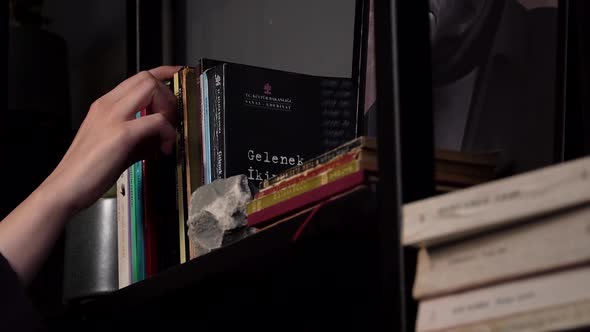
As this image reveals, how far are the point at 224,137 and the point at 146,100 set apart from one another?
0.14m

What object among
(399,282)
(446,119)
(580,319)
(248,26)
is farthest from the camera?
(248,26)

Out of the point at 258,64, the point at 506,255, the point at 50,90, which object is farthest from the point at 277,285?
the point at 50,90

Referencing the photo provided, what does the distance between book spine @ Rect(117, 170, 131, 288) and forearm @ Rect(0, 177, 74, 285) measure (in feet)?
0.34

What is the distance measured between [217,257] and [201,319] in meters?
0.33

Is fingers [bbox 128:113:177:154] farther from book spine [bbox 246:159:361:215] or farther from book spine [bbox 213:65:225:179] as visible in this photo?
book spine [bbox 246:159:361:215]

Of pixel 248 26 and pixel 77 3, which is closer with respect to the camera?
pixel 248 26

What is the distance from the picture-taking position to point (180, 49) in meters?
1.87

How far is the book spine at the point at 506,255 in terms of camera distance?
60cm

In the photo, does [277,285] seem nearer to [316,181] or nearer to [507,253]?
[316,181]

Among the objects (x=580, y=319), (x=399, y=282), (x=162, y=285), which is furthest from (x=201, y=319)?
(x=580, y=319)

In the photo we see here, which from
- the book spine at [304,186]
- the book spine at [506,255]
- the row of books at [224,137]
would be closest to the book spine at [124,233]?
the row of books at [224,137]

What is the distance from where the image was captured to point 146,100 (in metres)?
1.21

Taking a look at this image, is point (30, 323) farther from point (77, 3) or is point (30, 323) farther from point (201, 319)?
point (77, 3)

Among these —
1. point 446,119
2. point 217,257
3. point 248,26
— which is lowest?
point 217,257
